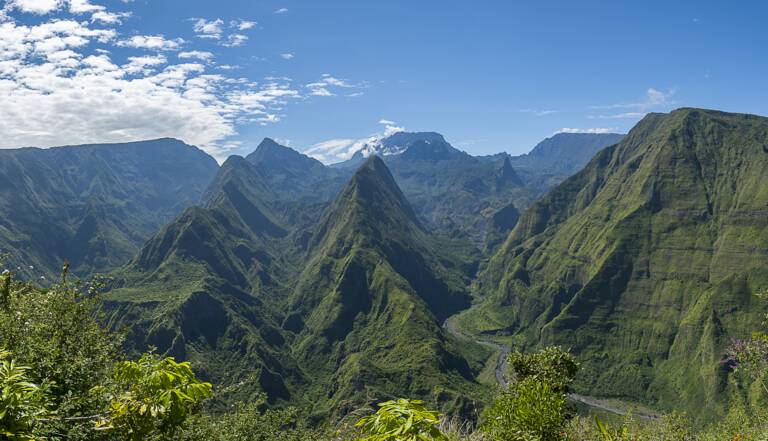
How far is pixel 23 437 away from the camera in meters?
10.1

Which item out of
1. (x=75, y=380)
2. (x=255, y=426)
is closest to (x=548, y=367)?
(x=75, y=380)

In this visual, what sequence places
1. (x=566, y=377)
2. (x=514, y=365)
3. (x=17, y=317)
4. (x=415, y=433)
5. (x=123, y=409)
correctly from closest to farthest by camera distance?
(x=415, y=433), (x=123, y=409), (x=17, y=317), (x=566, y=377), (x=514, y=365)

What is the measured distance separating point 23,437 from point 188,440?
15.2 m

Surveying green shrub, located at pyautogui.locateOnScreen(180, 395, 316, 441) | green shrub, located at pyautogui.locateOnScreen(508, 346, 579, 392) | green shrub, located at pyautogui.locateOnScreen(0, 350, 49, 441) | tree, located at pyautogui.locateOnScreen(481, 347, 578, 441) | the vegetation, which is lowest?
green shrub, located at pyautogui.locateOnScreen(180, 395, 316, 441)

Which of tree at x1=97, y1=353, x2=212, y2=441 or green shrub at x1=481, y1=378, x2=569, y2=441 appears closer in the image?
tree at x1=97, y1=353, x2=212, y2=441

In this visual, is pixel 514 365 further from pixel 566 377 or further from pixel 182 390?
pixel 182 390

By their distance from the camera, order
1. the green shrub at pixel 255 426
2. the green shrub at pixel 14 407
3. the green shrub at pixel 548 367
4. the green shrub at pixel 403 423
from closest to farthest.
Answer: the green shrub at pixel 14 407, the green shrub at pixel 403 423, the green shrub at pixel 548 367, the green shrub at pixel 255 426

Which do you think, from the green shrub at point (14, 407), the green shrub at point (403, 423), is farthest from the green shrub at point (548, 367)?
the green shrub at point (14, 407)

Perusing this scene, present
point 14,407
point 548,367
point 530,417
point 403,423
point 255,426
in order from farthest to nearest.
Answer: point 255,426 < point 548,367 < point 530,417 < point 403,423 < point 14,407

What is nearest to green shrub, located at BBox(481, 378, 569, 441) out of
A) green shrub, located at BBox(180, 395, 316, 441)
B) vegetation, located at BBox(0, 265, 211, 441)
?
vegetation, located at BBox(0, 265, 211, 441)

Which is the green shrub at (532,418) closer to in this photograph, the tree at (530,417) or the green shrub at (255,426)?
the tree at (530,417)

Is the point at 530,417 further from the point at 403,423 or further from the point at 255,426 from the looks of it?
the point at 255,426

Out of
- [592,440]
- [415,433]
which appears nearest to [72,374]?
[415,433]

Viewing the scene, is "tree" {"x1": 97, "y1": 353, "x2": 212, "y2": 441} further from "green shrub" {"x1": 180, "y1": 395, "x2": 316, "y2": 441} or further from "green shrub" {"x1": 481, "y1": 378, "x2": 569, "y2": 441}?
"green shrub" {"x1": 180, "y1": 395, "x2": 316, "y2": 441}
